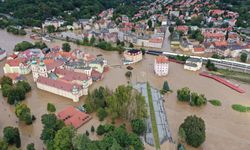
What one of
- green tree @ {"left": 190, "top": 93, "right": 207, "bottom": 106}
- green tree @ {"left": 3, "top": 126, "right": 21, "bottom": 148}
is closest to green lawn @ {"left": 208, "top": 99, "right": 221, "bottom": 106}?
green tree @ {"left": 190, "top": 93, "right": 207, "bottom": 106}

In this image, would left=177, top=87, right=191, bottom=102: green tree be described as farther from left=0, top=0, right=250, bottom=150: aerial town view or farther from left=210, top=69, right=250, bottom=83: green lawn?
left=210, top=69, right=250, bottom=83: green lawn

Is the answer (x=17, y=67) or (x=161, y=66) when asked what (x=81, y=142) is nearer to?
(x=161, y=66)

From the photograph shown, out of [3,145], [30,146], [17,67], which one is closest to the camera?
[3,145]

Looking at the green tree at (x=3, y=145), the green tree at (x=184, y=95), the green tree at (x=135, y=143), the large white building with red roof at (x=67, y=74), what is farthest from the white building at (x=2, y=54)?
the green tree at (x=135, y=143)

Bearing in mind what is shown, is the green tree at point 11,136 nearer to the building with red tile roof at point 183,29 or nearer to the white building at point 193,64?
the white building at point 193,64

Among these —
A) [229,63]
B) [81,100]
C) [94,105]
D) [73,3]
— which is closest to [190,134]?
[94,105]

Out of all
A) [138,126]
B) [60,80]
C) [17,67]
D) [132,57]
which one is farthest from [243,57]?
[17,67]
